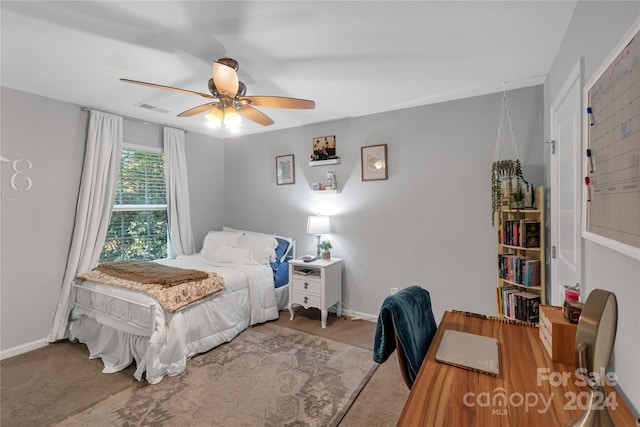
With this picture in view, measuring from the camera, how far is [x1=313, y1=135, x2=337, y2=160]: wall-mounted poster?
3.65 m

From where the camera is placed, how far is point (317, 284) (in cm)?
327

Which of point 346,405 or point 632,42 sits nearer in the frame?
point 632,42

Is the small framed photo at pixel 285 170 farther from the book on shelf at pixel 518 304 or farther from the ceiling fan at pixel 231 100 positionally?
the book on shelf at pixel 518 304

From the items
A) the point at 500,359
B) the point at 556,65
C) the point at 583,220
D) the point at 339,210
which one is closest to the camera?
the point at 500,359

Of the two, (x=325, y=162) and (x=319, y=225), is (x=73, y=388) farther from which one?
(x=325, y=162)

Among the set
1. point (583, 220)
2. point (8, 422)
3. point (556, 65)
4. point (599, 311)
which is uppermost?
point (556, 65)

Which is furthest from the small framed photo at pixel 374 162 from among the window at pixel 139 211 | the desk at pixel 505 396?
the window at pixel 139 211

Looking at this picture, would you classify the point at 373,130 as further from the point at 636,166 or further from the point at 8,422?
the point at 8,422

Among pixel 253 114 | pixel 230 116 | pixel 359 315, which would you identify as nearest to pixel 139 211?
pixel 253 114

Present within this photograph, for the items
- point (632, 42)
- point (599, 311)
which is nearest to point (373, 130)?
point (632, 42)

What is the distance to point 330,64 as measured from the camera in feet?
7.33

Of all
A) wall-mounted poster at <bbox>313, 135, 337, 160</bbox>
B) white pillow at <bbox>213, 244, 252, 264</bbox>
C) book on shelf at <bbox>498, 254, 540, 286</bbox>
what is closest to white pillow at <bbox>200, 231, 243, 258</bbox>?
white pillow at <bbox>213, 244, 252, 264</bbox>

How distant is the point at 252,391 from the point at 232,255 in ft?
5.77

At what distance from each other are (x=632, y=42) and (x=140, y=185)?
14.2 ft
